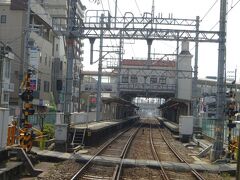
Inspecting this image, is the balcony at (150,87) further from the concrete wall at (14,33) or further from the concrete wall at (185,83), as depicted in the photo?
the concrete wall at (14,33)

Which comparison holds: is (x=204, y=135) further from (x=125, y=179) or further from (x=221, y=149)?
(x=125, y=179)

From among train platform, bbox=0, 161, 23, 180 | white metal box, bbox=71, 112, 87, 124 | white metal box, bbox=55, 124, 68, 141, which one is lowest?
train platform, bbox=0, 161, 23, 180

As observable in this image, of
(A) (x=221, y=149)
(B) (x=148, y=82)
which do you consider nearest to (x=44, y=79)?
(B) (x=148, y=82)

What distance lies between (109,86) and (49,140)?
2619 inches

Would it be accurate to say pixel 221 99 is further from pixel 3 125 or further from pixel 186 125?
pixel 186 125

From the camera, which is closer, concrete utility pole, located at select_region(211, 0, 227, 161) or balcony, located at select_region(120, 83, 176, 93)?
concrete utility pole, located at select_region(211, 0, 227, 161)

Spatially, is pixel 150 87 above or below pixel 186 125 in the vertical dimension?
above

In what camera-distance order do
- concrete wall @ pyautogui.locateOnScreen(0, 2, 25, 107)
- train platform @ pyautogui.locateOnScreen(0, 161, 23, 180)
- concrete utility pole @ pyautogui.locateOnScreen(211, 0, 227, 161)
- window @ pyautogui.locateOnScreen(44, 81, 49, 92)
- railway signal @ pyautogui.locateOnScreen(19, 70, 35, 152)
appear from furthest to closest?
1. window @ pyautogui.locateOnScreen(44, 81, 49, 92)
2. concrete wall @ pyautogui.locateOnScreen(0, 2, 25, 107)
3. concrete utility pole @ pyautogui.locateOnScreen(211, 0, 227, 161)
4. railway signal @ pyautogui.locateOnScreen(19, 70, 35, 152)
5. train platform @ pyautogui.locateOnScreen(0, 161, 23, 180)

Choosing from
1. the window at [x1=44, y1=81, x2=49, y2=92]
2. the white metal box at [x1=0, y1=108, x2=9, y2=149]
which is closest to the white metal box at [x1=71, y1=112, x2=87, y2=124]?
the white metal box at [x1=0, y1=108, x2=9, y2=149]

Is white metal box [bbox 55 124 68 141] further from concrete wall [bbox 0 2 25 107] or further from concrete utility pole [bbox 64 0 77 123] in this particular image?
concrete wall [bbox 0 2 25 107]

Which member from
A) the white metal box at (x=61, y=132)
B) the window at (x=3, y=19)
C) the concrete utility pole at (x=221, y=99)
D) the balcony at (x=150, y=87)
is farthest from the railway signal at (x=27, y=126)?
the balcony at (x=150, y=87)

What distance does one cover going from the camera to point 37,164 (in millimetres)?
16406

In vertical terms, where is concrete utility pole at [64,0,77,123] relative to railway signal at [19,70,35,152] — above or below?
above

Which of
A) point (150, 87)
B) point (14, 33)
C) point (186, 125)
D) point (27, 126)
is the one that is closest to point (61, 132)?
point (27, 126)
